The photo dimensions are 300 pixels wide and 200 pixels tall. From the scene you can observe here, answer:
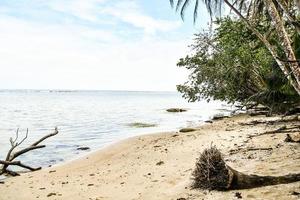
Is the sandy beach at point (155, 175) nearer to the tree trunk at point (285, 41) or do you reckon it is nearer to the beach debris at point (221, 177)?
the beach debris at point (221, 177)

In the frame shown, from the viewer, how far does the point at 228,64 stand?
2403cm

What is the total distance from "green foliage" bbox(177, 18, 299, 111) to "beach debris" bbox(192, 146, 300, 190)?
11778 millimetres

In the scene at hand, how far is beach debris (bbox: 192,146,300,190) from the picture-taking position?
679 centimetres

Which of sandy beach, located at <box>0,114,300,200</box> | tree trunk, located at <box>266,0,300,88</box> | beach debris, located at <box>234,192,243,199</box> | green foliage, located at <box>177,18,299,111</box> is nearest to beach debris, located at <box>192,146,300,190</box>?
sandy beach, located at <box>0,114,300,200</box>

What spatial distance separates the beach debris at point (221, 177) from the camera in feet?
A: 22.3

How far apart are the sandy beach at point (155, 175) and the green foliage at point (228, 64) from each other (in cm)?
797

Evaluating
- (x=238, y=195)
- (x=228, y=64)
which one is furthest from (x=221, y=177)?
(x=228, y=64)

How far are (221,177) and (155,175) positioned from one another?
290 centimetres

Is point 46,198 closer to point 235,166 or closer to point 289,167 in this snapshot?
point 235,166

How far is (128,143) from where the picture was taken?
65.0 ft

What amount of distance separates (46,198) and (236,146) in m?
5.67

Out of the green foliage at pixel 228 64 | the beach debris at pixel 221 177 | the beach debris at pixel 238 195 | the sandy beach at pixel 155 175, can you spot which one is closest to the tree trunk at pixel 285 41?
the sandy beach at pixel 155 175

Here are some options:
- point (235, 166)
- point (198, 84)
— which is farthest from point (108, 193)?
point (198, 84)

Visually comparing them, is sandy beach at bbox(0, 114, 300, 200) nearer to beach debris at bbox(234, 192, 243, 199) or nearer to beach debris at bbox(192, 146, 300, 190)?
beach debris at bbox(234, 192, 243, 199)
